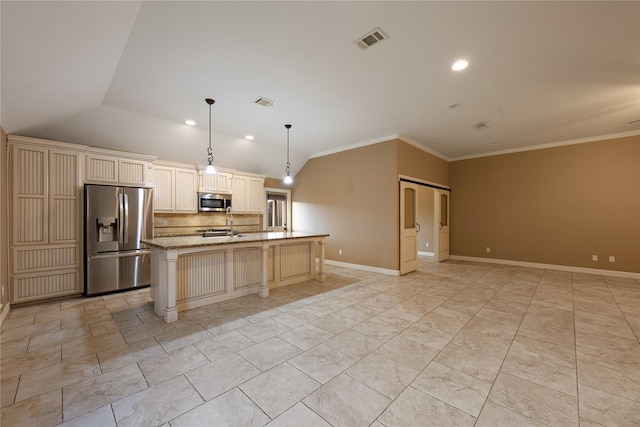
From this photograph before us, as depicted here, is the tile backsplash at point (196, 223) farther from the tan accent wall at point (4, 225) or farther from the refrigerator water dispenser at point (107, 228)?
A: the tan accent wall at point (4, 225)

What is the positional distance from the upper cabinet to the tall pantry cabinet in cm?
16

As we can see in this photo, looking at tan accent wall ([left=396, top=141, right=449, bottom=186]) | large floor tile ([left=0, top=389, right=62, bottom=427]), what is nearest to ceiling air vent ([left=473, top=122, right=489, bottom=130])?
tan accent wall ([left=396, top=141, right=449, bottom=186])

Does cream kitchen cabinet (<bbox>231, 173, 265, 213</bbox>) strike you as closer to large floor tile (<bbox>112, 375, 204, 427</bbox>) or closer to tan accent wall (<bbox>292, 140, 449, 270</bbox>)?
tan accent wall (<bbox>292, 140, 449, 270</bbox>)

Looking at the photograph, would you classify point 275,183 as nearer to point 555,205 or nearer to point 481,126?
point 481,126

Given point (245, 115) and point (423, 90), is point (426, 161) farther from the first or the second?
point (245, 115)

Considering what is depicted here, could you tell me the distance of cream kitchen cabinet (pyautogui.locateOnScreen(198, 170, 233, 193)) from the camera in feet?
18.9

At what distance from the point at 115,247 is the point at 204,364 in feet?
10.7

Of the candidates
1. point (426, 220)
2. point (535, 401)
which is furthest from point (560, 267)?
point (535, 401)

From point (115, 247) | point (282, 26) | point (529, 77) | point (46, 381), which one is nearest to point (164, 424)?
point (46, 381)

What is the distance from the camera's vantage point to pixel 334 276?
5.30 metres

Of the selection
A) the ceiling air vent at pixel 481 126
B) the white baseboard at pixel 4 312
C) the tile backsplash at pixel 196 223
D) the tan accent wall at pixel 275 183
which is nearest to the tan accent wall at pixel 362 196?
the tan accent wall at pixel 275 183

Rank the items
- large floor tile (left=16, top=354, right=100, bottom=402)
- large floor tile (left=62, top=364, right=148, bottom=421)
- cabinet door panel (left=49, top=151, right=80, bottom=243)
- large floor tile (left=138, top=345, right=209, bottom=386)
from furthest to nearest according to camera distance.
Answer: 1. cabinet door panel (left=49, top=151, right=80, bottom=243)
2. large floor tile (left=138, top=345, right=209, bottom=386)
3. large floor tile (left=16, top=354, right=100, bottom=402)
4. large floor tile (left=62, top=364, right=148, bottom=421)

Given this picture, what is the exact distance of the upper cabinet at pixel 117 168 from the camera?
4172 mm

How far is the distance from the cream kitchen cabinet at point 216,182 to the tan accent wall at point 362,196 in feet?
6.83
